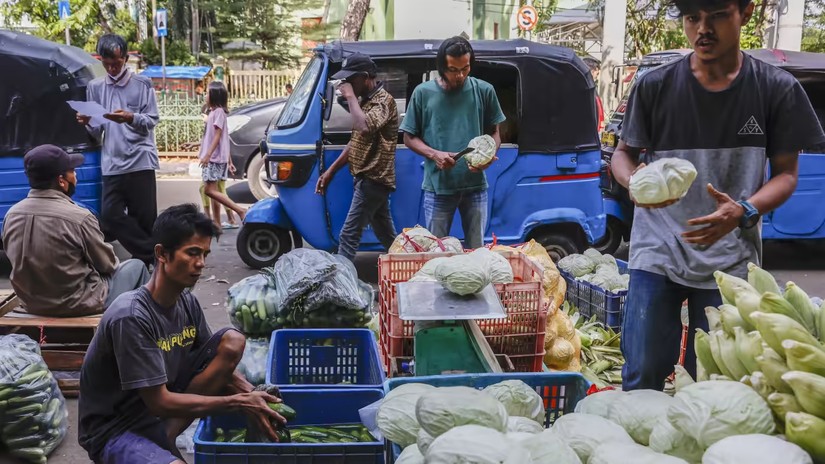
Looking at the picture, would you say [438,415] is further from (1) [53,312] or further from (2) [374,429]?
(1) [53,312]

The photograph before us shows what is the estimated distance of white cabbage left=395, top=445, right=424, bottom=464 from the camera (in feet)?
6.59

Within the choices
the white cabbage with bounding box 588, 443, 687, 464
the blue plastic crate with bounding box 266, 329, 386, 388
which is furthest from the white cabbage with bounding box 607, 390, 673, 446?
the blue plastic crate with bounding box 266, 329, 386, 388

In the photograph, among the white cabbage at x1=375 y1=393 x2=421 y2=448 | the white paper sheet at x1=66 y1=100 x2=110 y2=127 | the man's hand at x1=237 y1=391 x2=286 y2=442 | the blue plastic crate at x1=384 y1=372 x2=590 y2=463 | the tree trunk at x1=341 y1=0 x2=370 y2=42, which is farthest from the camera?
the tree trunk at x1=341 y1=0 x2=370 y2=42

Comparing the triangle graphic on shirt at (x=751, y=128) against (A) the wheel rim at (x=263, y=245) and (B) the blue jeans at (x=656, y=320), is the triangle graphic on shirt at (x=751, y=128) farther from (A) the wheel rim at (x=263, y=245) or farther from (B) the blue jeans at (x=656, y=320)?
(A) the wheel rim at (x=263, y=245)

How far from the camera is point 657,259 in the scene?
10.3ft

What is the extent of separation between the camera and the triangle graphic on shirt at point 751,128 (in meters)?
3.03

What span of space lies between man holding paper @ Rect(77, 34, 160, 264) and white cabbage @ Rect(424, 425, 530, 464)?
5708 mm

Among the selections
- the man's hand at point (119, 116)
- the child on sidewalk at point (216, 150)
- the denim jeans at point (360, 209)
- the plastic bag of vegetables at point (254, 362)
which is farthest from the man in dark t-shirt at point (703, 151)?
the child on sidewalk at point (216, 150)

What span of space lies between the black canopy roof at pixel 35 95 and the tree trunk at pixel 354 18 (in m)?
7.13

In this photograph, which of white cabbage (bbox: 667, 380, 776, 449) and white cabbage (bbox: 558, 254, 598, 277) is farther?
white cabbage (bbox: 558, 254, 598, 277)

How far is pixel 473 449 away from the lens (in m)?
1.81

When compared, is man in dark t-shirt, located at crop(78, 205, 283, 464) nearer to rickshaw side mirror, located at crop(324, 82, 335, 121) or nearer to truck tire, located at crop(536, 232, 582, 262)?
rickshaw side mirror, located at crop(324, 82, 335, 121)

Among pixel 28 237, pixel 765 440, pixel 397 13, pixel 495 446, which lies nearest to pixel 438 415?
pixel 495 446

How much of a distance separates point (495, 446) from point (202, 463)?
1257 mm
